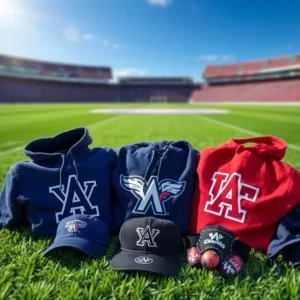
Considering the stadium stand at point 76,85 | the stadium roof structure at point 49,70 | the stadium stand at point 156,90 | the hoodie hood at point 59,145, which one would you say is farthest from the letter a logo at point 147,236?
the stadium stand at point 156,90

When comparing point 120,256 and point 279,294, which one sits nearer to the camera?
point 279,294

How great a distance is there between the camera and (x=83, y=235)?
1919 millimetres

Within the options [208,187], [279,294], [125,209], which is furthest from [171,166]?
[279,294]

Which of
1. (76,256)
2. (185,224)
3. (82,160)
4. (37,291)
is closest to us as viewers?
(37,291)

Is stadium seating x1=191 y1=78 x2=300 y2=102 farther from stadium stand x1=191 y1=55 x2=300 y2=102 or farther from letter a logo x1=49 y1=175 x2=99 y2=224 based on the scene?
letter a logo x1=49 y1=175 x2=99 y2=224

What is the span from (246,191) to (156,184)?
656 millimetres

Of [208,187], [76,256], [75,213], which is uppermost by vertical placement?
[208,187]

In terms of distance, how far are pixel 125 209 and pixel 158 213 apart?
26 cm

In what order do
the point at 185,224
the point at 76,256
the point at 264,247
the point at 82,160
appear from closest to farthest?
the point at 76,256 → the point at 264,247 → the point at 185,224 → the point at 82,160

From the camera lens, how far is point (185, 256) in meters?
1.94

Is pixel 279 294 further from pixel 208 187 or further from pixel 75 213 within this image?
pixel 75 213

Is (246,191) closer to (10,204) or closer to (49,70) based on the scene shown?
(10,204)

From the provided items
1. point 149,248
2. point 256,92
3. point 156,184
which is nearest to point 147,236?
point 149,248

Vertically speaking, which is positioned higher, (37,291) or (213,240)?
(213,240)
